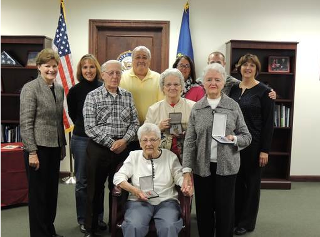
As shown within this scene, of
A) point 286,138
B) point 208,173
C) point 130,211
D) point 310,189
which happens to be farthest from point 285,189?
point 130,211

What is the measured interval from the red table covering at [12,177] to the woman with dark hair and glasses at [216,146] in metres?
2.20

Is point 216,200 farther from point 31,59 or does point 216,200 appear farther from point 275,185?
point 31,59

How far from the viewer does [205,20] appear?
470 cm

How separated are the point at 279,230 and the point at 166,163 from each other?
157cm

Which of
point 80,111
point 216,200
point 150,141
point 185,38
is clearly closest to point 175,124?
point 150,141

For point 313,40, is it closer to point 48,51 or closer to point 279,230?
point 279,230

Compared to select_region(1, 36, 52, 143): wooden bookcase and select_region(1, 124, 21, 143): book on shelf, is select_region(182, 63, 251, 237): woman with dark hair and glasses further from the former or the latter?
select_region(1, 124, 21, 143): book on shelf

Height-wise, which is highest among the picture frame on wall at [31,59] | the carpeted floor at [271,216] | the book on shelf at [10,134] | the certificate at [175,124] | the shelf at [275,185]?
the picture frame on wall at [31,59]

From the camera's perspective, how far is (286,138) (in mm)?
4781

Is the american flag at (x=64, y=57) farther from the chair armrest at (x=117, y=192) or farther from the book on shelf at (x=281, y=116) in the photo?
the book on shelf at (x=281, y=116)

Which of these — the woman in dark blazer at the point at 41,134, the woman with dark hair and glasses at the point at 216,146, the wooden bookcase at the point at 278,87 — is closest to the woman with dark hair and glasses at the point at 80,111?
the woman in dark blazer at the point at 41,134

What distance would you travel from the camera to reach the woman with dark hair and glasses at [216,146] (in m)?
2.27

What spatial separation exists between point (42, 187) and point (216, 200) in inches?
53.8

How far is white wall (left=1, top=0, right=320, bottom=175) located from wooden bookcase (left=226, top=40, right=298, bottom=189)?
0.23 meters
